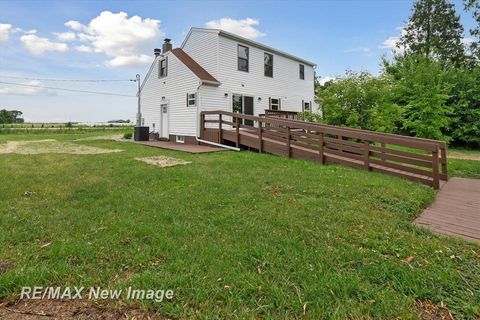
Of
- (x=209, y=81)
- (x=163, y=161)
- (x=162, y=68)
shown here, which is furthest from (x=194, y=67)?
(x=163, y=161)

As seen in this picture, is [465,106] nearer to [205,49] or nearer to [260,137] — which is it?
[260,137]

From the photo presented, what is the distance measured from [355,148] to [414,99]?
33.1 ft

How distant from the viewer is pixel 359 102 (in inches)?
425

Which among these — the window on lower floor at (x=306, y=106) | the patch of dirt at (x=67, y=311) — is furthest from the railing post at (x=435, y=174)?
the window on lower floor at (x=306, y=106)

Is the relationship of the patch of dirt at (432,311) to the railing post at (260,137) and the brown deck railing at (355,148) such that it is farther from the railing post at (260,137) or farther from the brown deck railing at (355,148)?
the railing post at (260,137)

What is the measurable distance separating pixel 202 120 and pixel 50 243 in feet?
31.4

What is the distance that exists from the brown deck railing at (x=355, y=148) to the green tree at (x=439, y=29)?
23901mm

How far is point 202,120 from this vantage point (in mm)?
12336

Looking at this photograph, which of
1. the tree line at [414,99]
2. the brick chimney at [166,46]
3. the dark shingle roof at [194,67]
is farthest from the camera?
the brick chimney at [166,46]

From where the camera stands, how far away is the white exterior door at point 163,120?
15.0 metres

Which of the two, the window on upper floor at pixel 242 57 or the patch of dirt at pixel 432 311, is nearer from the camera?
the patch of dirt at pixel 432 311

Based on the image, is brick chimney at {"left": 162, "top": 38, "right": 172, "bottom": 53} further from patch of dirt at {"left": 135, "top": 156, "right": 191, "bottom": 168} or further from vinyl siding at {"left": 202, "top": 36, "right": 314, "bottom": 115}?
patch of dirt at {"left": 135, "top": 156, "right": 191, "bottom": 168}

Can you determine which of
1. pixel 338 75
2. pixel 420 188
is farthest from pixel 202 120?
pixel 420 188

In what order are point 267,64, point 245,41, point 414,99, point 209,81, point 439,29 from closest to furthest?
point 209,81 → point 245,41 → point 414,99 → point 267,64 → point 439,29
